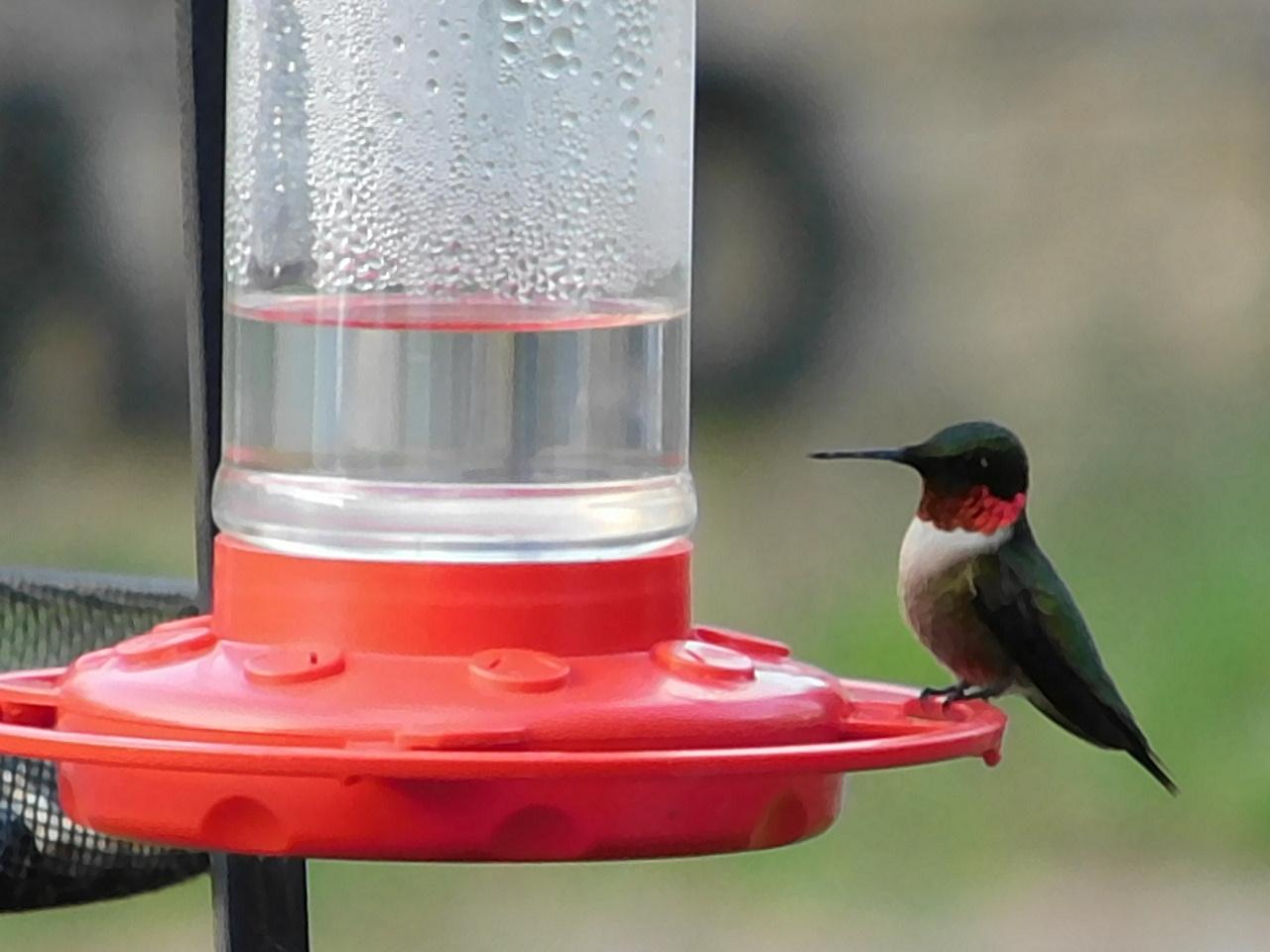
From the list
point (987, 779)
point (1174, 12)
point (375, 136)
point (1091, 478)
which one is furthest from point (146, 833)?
point (1174, 12)

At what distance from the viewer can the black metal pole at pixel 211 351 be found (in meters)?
1.71

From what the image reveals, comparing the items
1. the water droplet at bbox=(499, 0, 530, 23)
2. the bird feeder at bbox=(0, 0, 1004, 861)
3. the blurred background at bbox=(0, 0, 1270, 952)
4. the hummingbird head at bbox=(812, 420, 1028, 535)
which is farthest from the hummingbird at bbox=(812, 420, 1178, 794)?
the blurred background at bbox=(0, 0, 1270, 952)

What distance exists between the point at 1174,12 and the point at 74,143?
3.70 m

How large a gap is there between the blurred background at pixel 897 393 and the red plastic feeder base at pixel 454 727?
3.35 meters

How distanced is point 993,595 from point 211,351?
35.6 inches

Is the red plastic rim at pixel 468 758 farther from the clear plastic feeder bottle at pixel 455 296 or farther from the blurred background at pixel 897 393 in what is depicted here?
the blurred background at pixel 897 393

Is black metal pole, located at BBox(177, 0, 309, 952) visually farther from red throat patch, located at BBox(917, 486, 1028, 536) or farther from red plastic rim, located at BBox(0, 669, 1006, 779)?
red throat patch, located at BBox(917, 486, 1028, 536)

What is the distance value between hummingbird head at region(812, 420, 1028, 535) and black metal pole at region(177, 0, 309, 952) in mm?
696

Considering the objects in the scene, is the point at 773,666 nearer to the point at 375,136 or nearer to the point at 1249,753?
the point at 375,136

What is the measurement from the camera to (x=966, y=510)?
2.29 meters

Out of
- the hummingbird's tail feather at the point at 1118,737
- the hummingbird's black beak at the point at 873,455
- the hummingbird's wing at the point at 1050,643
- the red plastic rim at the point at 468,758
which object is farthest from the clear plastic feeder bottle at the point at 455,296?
the hummingbird's tail feather at the point at 1118,737

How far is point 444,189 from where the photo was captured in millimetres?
1696

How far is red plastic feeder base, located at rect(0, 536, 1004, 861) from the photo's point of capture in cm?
136

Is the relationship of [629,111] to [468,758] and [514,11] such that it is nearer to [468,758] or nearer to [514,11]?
[514,11]
